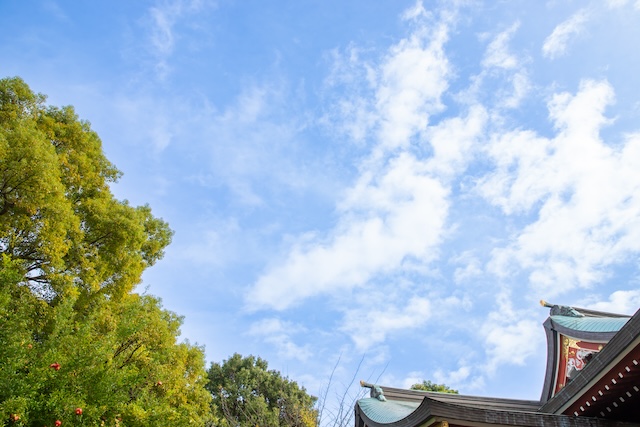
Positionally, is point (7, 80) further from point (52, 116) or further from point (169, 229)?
point (169, 229)

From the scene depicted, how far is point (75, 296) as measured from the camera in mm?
8945

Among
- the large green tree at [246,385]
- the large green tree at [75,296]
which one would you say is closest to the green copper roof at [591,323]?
the large green tree at [75,296]

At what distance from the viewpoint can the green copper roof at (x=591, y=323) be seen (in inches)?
371

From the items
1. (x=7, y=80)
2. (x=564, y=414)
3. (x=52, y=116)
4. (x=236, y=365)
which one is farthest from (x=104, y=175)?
(x=236, y=365)

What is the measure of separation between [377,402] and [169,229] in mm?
6924

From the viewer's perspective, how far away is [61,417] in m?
5.59

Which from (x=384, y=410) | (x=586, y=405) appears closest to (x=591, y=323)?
(x=586, y=405)

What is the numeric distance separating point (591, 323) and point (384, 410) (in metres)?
5.15

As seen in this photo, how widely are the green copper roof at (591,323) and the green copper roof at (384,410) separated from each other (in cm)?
416

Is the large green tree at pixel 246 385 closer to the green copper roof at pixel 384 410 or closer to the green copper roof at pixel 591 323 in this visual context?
the green copper roof at pixel 384 410

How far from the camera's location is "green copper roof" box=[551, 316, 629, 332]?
942cm

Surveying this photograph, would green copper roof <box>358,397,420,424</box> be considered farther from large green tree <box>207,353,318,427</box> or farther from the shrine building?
large green tree <box>207,353,318,427</box>

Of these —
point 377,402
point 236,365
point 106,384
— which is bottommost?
point 106,384

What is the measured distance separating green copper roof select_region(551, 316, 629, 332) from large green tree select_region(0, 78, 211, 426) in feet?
27.4
